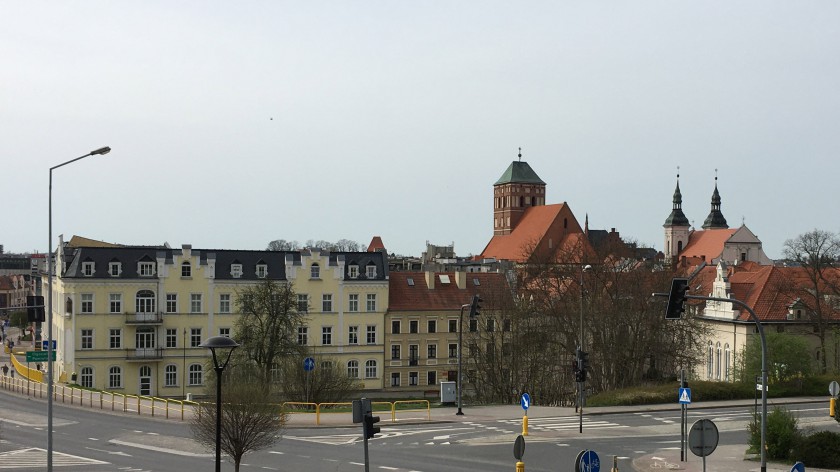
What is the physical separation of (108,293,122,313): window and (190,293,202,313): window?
519cm

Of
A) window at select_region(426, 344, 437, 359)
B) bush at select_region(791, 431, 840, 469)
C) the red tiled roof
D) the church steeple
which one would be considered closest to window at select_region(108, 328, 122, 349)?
the red tiled roof

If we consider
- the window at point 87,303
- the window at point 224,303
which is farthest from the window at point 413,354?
the window at point 87,303

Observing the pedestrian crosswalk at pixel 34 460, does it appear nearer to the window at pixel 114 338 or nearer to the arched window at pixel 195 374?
the window at pixel 114 338

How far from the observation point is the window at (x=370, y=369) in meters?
80.2

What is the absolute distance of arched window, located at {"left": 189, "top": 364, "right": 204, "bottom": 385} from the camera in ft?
245

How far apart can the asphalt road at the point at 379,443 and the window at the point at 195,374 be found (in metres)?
27.0

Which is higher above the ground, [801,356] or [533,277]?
[533,277]

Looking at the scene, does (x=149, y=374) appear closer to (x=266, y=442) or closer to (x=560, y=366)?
(x=560, y=366)

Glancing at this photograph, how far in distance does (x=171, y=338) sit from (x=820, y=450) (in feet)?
176

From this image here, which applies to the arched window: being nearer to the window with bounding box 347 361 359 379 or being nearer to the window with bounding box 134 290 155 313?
the window with bounding box 134 290 155 313

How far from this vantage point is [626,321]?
62.1 m

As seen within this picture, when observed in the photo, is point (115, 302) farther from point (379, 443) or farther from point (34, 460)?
point (379, 443)

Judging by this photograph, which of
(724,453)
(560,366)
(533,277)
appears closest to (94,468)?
(724,453)

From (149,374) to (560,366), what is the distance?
100 feet
